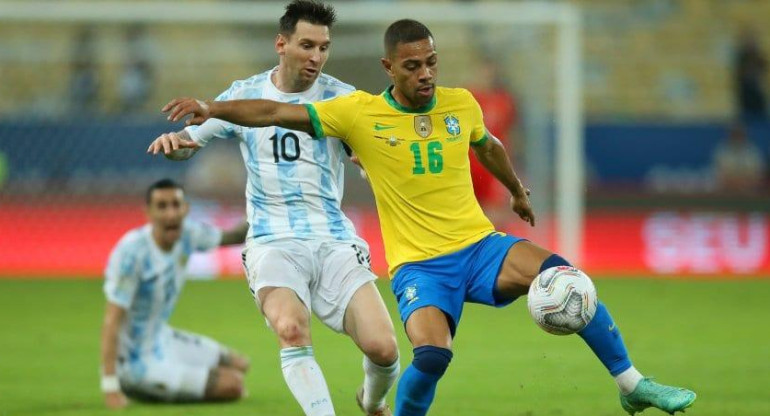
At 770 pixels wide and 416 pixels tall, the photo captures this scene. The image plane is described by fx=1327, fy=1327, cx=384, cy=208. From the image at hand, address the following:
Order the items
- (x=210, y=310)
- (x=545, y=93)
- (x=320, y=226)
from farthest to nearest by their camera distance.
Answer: (x=545, y=93) < (x=210, y=310) < (x=320, y=226)

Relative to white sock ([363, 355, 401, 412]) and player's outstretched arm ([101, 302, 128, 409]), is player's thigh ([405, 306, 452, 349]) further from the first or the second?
player's outstretched arm ([101, 302, 128, 409])

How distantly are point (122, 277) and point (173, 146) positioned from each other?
2.37 metres

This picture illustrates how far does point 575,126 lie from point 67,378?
28.1 ft

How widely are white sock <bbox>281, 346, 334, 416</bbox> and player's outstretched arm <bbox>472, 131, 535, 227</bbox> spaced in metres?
1.42

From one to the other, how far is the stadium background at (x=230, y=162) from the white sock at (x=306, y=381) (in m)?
7.97

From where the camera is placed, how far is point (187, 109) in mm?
5758

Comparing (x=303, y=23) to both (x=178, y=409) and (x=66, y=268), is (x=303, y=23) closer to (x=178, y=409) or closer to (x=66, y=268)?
(x=178, y=409)

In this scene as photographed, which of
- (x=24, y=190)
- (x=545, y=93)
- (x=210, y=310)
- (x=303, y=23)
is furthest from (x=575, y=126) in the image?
(x=303, y=23)

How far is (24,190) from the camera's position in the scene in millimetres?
16297

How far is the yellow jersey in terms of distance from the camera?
253 inches

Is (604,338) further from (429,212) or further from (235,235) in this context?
(235,235)

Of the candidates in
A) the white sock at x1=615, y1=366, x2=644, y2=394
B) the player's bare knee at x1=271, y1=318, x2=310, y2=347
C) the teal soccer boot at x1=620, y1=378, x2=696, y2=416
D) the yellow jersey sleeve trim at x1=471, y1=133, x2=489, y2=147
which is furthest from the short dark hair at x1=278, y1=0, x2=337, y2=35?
the teal soccer boot at x1=620, y1=378, x2=696, y2=416

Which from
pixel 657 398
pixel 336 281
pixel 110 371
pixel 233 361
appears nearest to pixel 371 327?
pixel 336 281

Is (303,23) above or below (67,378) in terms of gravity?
above
